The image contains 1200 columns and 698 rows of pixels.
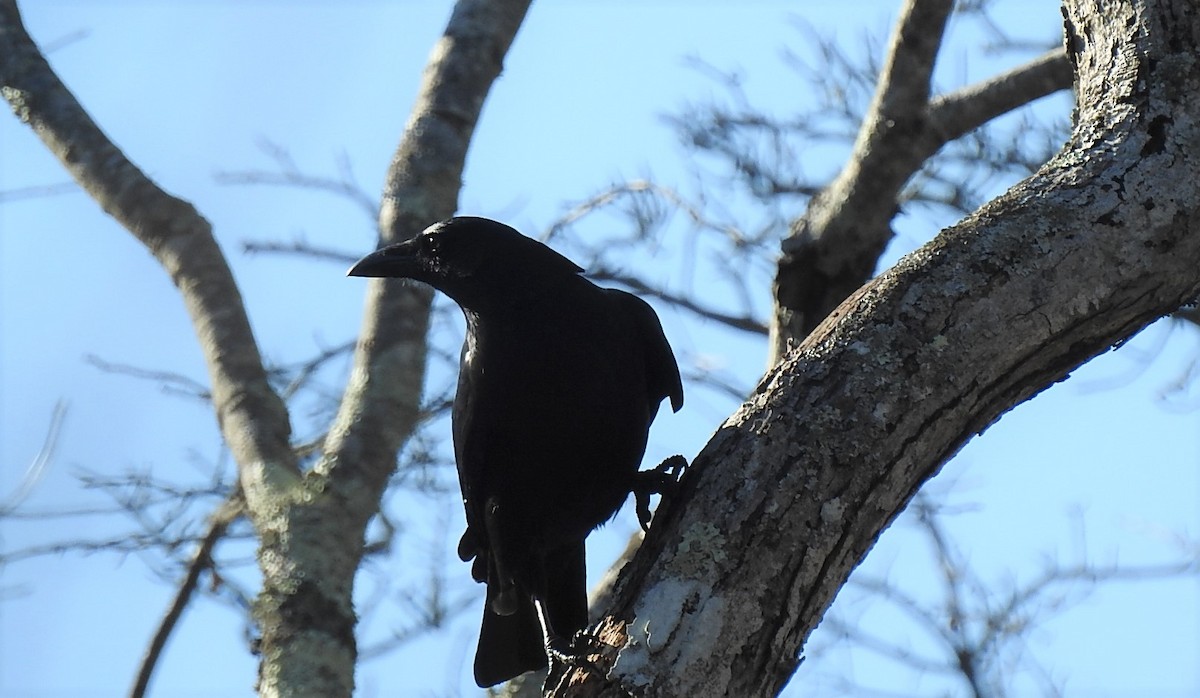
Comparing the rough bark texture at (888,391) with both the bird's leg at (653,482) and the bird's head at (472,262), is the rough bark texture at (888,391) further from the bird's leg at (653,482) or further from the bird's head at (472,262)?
the bird's head at (472,262)

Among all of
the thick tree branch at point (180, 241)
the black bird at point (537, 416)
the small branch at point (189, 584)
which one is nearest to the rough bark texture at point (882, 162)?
the black bird at point (537, 416)

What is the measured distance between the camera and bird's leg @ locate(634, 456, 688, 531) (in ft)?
10.7

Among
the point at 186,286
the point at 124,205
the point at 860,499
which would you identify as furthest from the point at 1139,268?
the point at 124,205

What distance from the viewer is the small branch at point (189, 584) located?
441 cm

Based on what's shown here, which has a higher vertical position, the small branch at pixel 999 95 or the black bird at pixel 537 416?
the small branch at pixel 999 95

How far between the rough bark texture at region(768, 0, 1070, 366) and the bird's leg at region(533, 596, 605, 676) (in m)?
1.07

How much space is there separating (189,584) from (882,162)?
9.30 ft

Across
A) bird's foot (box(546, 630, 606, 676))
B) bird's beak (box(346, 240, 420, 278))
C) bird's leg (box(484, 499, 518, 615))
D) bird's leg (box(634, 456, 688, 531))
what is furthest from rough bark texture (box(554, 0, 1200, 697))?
bird's beak (box(346, 240, 420, 278))

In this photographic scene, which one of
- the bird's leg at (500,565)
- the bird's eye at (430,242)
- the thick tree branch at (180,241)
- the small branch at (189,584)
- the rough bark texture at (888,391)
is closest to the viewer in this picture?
the rough bark texture at (888,391)

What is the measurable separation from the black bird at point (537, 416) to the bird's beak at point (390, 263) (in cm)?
4

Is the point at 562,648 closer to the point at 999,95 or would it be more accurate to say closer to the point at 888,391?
the point at 888,391

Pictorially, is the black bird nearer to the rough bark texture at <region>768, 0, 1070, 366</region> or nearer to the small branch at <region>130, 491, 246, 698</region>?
the rough bark texture at <region>768, 0, 1070, 366</region>

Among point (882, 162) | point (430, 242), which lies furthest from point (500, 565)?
point (882, 162)

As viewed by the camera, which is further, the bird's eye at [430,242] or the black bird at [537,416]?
the bird's eye at [430,242]
